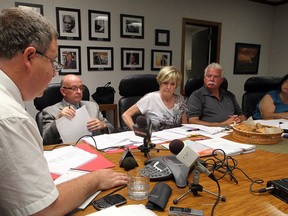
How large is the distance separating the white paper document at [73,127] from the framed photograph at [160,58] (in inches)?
91.1

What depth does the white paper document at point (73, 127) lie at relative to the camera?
5.37 feet

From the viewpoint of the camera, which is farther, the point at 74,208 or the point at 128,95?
the point at 128,95

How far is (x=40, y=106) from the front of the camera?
215cm

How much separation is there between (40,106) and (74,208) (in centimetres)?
160

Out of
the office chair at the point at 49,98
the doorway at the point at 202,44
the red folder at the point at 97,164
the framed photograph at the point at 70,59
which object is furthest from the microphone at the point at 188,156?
the doorway at the point at 202,44

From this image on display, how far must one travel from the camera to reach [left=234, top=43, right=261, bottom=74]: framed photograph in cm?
468

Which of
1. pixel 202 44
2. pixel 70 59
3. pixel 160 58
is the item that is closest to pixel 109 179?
pixel 70 59

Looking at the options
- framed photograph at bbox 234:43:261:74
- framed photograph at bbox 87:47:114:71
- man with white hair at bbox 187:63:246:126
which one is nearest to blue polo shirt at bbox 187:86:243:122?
man with white hair at bbox 187:63:246:126

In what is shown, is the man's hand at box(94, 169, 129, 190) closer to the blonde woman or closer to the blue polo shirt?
the blonde woman

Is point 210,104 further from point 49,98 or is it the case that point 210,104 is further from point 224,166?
point 49,98

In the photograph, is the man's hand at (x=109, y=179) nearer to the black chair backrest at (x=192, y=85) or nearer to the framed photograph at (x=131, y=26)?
the black chair backrest at (x=192, y=85)

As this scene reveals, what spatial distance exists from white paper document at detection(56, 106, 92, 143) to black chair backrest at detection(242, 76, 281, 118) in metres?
2.16

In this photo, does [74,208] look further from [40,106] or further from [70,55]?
[70,55]

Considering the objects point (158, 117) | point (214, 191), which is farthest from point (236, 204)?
point (158, 117)
